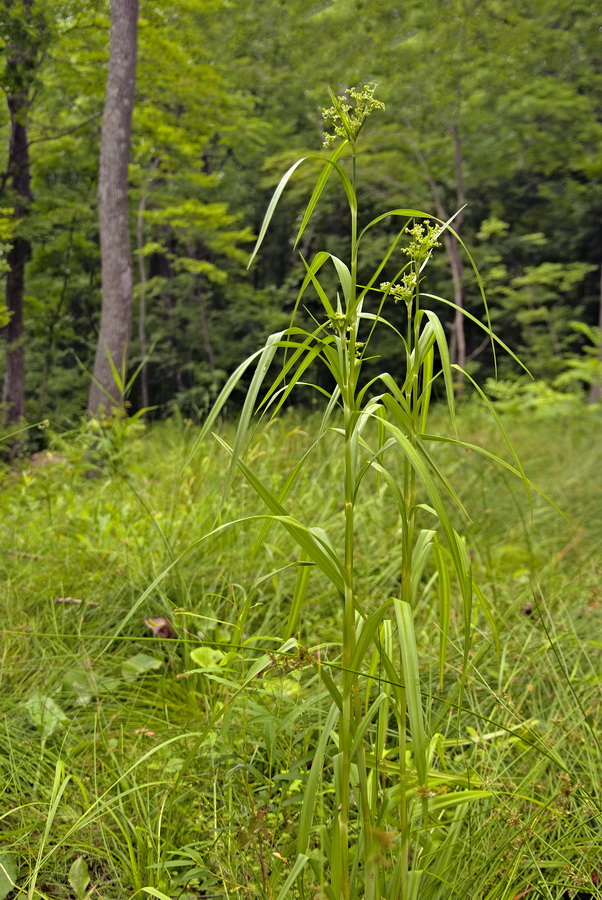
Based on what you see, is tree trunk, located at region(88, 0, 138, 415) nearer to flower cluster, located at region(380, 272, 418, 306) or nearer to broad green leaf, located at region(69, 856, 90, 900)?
broad green leaf, located at region(69, 856, 90, 900)

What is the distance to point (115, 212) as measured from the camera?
17.4 ft

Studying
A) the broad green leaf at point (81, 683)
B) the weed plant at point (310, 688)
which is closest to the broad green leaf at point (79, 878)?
the weed plant at point (310, 688)

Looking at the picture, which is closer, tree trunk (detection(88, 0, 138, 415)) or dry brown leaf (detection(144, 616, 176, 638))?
dry brown leaf (detection(144, 616, 176, 638))

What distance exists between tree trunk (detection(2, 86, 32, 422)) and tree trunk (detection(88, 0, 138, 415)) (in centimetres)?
146

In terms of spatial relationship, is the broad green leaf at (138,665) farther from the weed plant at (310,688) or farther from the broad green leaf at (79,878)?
the broad green leaf at (79,878)

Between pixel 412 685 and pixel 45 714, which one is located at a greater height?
pixel 412 685

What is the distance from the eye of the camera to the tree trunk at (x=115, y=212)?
5.15 metres

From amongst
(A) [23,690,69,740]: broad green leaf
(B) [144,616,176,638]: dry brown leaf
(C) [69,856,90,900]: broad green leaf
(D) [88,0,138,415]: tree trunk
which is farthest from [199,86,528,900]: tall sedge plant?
(D) [88,0,138,415]: tree trunk

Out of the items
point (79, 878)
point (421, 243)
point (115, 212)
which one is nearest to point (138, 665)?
point (79, 878)

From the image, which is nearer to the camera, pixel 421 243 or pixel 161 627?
pixel 421 243

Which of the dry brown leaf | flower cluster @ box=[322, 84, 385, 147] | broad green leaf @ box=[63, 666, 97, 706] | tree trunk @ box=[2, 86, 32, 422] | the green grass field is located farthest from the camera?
tree trunk @ box=[2, 86, 32, 422]

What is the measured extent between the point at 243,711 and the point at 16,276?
24.3ft

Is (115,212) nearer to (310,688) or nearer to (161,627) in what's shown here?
(161,627)

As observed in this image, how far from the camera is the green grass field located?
959mm
